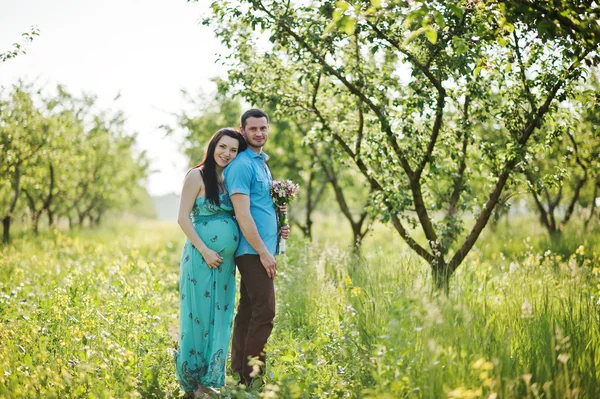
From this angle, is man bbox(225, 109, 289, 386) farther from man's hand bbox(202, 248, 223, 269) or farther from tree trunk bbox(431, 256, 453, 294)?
tree trunk bbox(431, 256, 453, 294)

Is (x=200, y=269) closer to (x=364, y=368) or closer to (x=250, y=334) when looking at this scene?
(x=250, y=334)

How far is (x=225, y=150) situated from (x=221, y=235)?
73cm

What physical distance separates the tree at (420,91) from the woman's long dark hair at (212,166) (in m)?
1.48

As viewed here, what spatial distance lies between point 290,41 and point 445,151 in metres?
2.23

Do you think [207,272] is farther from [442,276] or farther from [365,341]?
[442,276]

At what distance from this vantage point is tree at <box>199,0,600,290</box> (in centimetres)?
534

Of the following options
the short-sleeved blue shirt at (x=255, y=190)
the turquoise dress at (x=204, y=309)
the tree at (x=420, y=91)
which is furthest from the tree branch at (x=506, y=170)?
the turquoise dress at (x=204, y=309)

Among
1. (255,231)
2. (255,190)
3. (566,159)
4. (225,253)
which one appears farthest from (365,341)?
(566,159)

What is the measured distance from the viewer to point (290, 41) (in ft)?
19.8

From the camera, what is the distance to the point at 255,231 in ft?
14.4

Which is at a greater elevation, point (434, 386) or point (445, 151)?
point (445, 151)

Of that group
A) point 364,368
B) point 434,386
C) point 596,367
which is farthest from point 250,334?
point 596,367

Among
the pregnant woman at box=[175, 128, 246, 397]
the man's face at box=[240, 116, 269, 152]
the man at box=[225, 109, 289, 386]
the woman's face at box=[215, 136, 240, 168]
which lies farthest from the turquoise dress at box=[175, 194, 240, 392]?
the man's face at box=[240, 116, 269, 152]

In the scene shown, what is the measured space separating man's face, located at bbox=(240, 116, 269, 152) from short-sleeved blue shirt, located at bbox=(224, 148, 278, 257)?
0.08 metres
